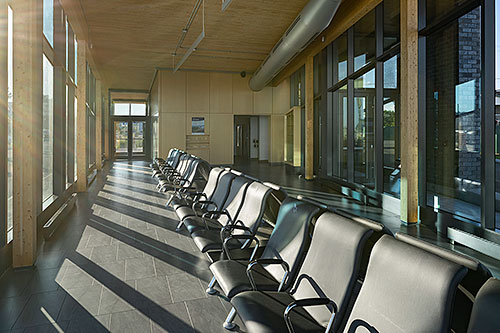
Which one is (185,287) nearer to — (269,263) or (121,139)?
(269,263)

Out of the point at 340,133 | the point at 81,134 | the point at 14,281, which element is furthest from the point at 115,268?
the point at 340,133

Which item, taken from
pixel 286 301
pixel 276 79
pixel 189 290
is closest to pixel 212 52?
pixel 276 79

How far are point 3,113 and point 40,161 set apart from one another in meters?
1.14

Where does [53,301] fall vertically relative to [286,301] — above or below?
below

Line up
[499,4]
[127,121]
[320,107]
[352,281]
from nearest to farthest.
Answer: [352,281] < [499,4] < [320,107] < [127,121]

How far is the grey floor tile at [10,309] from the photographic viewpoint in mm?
2385

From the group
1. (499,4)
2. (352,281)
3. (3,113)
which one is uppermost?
(499,4)

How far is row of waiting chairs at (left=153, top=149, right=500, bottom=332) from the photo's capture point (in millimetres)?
1188

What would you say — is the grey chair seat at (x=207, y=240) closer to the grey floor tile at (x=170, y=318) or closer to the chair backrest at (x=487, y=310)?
the grey floor tile at (x=170, y=318)

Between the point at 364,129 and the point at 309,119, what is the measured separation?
11.2 feet

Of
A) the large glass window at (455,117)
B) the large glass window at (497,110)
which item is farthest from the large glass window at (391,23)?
the large glass window at (497,110)

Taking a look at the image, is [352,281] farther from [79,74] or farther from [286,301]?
[79,74]

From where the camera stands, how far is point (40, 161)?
4426 millimetres

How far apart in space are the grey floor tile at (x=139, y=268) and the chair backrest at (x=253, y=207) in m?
0.92
